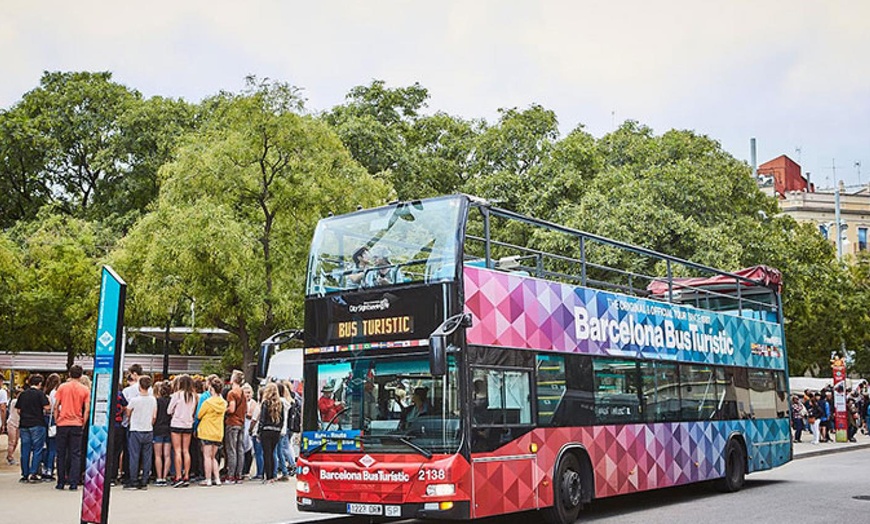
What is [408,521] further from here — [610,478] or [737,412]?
[737,412]

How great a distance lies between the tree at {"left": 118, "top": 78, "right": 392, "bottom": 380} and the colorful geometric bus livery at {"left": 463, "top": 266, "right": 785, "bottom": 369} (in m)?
11.7

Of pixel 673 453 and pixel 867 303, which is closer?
pixel 673 453

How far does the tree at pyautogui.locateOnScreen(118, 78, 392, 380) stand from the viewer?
965 inches

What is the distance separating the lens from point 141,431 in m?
16.1

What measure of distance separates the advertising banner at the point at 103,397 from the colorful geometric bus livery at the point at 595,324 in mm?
4046

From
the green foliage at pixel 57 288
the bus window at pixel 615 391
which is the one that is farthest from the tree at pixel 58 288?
the bus window at pixel 615 391

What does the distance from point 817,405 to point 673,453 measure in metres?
19.8

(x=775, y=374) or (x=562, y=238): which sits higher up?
(x=562, y=238)

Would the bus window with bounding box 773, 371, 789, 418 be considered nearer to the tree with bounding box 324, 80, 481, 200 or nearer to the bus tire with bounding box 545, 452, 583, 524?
the bus tire with bounding box 545, 452, 583, 524

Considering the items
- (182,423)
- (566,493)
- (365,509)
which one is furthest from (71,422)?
(566,493)

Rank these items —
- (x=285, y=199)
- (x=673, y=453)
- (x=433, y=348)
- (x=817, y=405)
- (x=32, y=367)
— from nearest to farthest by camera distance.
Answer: (x=433, y=348)
(x=673, y=453)
(x=285, y=199)
(x=817, y=405)
(x=32, y=367)

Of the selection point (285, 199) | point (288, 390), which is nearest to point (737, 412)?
point (288, 390)

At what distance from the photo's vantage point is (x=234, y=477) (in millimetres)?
17812

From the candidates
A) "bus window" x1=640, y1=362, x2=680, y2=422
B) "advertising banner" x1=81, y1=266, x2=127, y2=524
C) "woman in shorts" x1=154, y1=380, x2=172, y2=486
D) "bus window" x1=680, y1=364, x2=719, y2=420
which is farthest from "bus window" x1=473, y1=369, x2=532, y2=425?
"woman in shorts" x1=154, y1=380, x2=172, y2=486
